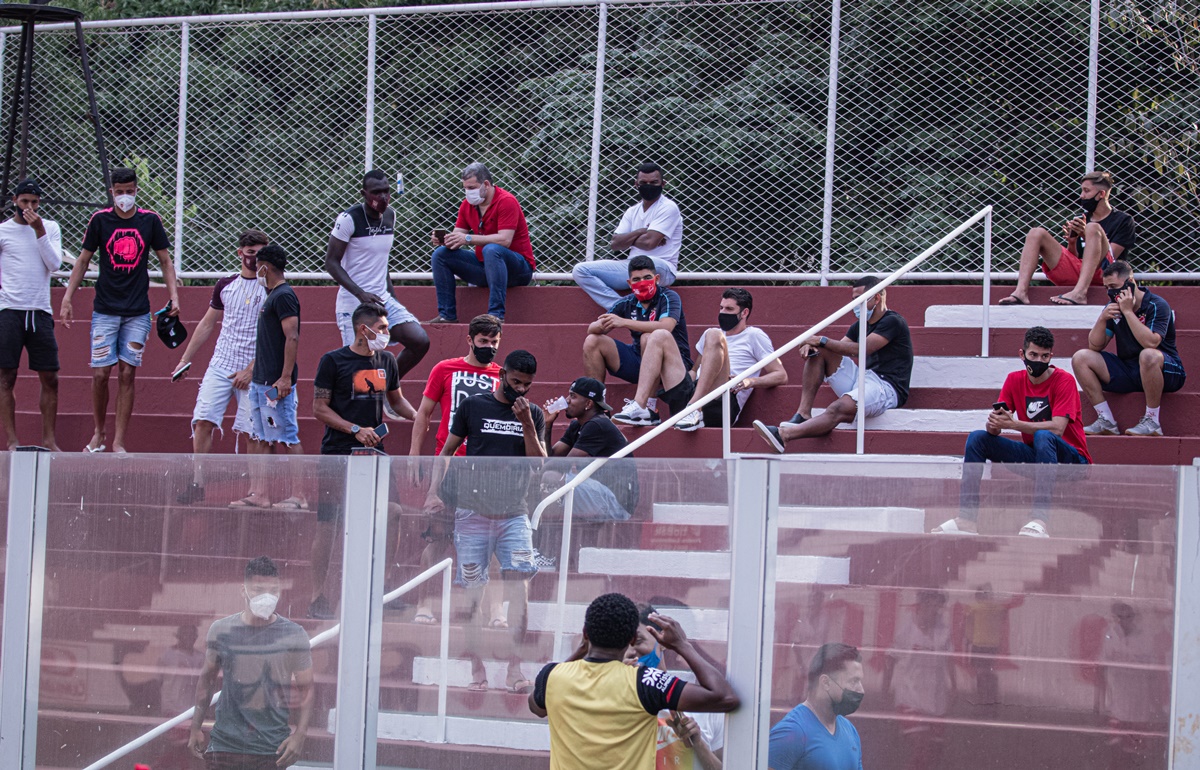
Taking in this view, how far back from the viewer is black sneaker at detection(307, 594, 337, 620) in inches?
192

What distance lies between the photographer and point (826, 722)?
174 inches

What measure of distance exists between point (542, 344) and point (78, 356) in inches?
152

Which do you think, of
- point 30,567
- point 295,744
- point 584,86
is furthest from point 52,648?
point 584,86

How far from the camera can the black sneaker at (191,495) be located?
5.07 meters

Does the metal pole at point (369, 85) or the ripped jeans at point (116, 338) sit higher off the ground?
the metal pole at point (369, 85)

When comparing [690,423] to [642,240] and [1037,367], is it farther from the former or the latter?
[642,240]

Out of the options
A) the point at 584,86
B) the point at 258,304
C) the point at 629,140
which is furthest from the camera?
the point at 584,86

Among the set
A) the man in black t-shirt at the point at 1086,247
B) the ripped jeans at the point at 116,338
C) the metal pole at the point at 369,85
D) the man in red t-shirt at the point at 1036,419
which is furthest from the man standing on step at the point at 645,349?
the metal pole at the point at 369,85

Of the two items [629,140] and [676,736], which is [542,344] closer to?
[629,140]

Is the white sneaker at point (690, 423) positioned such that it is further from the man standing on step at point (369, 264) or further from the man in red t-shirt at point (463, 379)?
the man standing on step at point (369, 264)

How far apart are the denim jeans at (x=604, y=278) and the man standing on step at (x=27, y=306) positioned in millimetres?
3578

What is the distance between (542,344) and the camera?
957 cm

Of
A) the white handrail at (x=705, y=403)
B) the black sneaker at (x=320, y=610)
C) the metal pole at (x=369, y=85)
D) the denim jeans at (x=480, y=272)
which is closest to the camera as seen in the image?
the white handrail at (x=705, y=403)

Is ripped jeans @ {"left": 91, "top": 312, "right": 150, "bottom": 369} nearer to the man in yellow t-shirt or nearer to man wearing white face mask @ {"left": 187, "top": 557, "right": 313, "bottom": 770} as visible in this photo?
man wearing white face mask @ {"left": 187, "top": 557, "right": 313, "bottom": 770}
